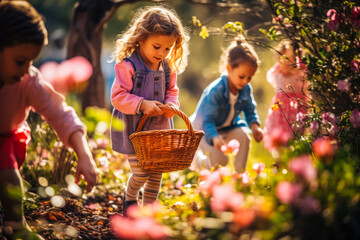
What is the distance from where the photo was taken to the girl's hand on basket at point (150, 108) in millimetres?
2711

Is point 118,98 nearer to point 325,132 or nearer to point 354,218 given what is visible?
point 325,132

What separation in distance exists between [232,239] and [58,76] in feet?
5.34

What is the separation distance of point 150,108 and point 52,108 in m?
0.86

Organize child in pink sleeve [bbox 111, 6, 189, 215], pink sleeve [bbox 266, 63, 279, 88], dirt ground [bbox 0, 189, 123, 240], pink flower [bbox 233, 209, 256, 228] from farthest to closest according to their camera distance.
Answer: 1. pink sleeve [bbox 266, 63, 279, 88]
2. child in pink sleeve [bbox 111, 6, 189, 215]
3. dirt ground [bbox 0, 189, 123, 240]
4. pink flower [bbox 233, 209, 256, 228]

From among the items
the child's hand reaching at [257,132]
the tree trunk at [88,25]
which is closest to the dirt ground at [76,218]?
the child's hand reaching at [257,132]

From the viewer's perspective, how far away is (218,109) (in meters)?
3.92

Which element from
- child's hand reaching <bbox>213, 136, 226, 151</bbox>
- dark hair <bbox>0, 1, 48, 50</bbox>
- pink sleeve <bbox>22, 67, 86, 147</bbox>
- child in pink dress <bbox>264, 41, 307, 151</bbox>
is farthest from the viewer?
child in pink dress <bbox>264, 41, 307, 151</bbox>

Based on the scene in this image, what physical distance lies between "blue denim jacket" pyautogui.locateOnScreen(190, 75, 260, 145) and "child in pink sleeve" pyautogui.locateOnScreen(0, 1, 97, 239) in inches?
75.3

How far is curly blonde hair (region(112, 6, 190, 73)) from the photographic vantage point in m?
2.90

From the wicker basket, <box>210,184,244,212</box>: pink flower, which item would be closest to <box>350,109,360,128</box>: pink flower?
the wicker basket

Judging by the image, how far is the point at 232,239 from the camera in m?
1.42

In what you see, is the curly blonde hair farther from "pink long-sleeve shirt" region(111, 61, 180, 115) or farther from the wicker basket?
the wicker basket

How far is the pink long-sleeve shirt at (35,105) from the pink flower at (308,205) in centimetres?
109

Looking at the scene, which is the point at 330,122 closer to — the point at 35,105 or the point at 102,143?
the point at 35,105
